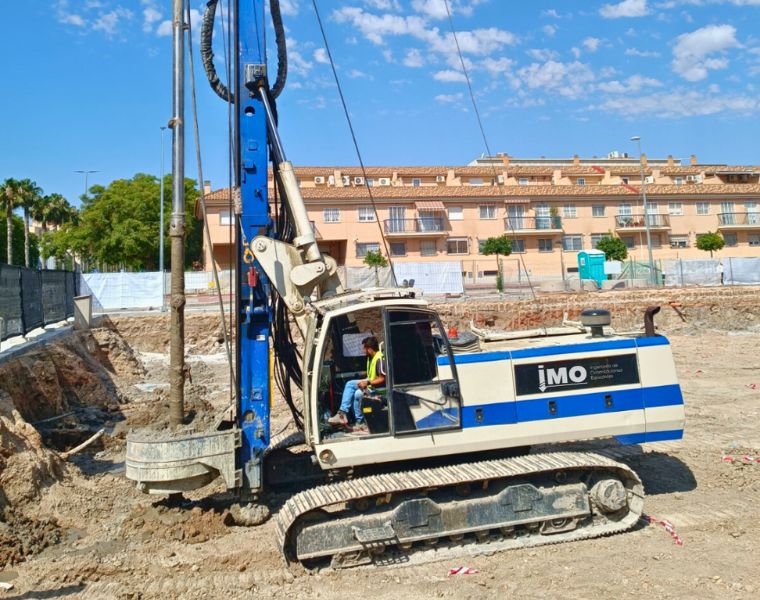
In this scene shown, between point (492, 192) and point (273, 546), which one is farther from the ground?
point (492, 192)

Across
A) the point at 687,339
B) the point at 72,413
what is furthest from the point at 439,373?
the point at 687,339

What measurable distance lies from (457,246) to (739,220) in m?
24.8

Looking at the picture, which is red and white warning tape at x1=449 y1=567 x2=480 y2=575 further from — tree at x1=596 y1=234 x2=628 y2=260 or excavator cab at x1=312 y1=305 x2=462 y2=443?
tree at x1=596 y1=234 x2=628 y2=260

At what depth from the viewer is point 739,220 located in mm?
50719

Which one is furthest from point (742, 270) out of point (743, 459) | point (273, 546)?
point (273, 546)

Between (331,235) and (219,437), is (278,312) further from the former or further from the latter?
(331,235)

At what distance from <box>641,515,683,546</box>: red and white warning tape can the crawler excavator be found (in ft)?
1.21

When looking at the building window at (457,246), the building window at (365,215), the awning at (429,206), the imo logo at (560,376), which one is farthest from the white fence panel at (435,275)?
the imo logo at (560,376)

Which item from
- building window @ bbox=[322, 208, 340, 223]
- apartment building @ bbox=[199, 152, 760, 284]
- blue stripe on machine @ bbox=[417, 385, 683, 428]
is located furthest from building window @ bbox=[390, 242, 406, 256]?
blue stripe on machine @ bbox=[417, 385, 683, 428]

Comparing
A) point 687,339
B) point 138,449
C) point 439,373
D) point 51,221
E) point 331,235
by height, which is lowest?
point 687,339

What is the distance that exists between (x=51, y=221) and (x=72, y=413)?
156 ft

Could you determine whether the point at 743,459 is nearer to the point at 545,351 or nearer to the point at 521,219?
the point at 545,351

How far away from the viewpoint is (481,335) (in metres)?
7.12

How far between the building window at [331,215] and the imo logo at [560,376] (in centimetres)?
3827
